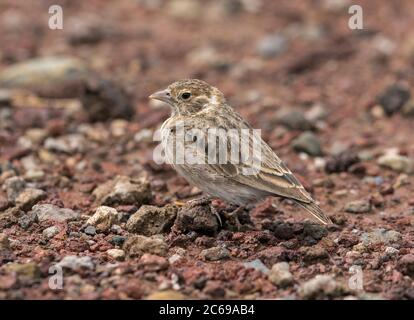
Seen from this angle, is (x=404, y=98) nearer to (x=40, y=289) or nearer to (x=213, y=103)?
(x=213, y=103)

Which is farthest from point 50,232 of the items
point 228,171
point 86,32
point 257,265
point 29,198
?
point 86,32

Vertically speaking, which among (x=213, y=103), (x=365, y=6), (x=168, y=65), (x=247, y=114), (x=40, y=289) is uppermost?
(x=365, y=6)

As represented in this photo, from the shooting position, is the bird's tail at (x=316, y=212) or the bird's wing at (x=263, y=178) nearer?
the bird's tail at (x=316, y=212)

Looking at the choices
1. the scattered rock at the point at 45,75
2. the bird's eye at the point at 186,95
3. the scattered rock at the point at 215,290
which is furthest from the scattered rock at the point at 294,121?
the scattered rock at the point at 215,290

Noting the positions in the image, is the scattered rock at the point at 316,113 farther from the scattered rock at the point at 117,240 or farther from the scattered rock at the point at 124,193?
the scattered rock at the point at 117,240

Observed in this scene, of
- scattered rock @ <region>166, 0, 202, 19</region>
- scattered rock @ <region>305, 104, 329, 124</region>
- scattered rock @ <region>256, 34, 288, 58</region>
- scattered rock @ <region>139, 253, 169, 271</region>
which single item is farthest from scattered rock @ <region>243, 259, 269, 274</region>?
scattered rock @ <region>166, 0, 202, 19</region>

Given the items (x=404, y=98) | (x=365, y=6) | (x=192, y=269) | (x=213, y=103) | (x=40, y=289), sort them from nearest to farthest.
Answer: (x=40, y=289) → (x=192, y=269) → (x=213, y=103) → (x=404, y=98) → (x=365, y=6)

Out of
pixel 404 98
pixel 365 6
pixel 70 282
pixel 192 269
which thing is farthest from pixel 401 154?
pixel 365 6
